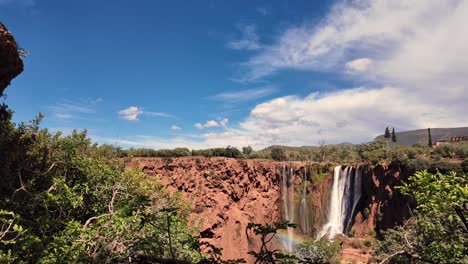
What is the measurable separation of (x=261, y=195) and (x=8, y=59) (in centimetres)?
4575

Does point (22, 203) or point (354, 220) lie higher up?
point (22, 203)

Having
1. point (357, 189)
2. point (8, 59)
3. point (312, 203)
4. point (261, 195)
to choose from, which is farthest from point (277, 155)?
point (8, 59)

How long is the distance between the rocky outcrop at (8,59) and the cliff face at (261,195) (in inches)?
1258

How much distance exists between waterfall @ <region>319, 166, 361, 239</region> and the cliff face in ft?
3.11

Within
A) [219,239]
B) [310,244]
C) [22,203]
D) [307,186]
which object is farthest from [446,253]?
[307,186]

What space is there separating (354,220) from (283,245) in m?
12.3

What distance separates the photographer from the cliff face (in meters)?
41.6

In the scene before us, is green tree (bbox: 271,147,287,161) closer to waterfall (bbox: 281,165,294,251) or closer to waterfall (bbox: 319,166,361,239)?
waterfall (bbox: 281,165,294,251)

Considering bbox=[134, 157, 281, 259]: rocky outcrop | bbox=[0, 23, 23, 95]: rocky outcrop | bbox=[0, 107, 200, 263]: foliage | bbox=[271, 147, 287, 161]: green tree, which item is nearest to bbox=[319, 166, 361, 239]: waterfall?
bbox=[134, 157, 281, 259]: rocky outcrop

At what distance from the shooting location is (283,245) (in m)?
47.2

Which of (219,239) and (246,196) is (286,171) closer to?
(246,196)

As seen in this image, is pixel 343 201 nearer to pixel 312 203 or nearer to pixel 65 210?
pixel 312 203

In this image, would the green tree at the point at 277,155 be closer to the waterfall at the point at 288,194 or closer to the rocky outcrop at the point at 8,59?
the waterfall at the point at 288,194

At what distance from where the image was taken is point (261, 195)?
51.0 metres
